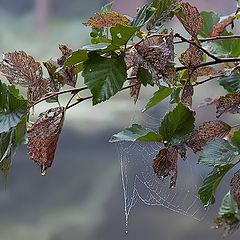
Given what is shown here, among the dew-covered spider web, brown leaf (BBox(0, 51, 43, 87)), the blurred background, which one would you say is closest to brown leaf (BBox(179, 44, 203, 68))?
brown leaf (BBox(0, 51, 43, 87))

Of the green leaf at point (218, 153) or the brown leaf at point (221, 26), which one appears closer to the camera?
the green leaf at point (218, 153)

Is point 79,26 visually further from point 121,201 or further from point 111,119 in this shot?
point 121,201

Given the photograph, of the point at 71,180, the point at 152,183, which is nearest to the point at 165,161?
the point at 152,183

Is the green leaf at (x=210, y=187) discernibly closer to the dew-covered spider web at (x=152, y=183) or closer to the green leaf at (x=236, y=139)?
the green leaf at (x=236, y=139)

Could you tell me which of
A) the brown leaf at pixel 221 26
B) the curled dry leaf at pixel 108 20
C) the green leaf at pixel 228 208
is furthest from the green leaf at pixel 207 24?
the green leaf at pixel 228 208

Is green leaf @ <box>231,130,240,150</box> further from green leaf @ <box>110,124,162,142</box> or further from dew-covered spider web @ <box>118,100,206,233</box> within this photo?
dew-covered spider web @ <box>118,100,206,233</box>

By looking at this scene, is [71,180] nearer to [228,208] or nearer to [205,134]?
[205,134]

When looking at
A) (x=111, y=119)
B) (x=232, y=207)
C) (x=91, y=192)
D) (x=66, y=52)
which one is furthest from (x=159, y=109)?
(x=232, y=207)
